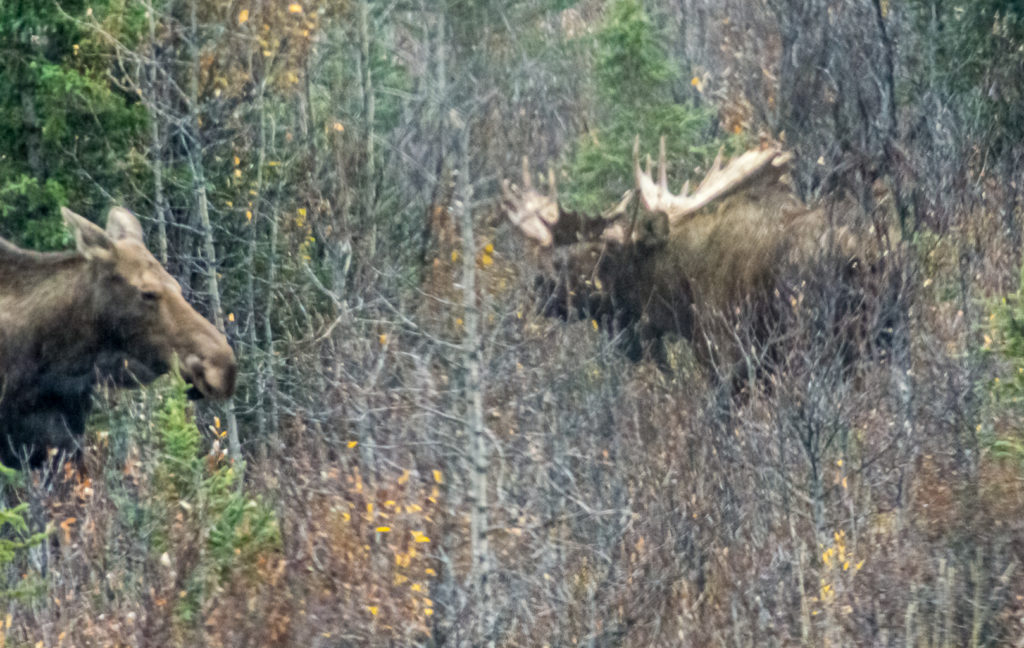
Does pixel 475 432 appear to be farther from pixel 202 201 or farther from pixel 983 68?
pixel 983 68

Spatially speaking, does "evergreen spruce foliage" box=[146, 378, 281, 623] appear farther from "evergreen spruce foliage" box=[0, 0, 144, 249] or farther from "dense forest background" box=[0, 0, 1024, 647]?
"evergreen spruce foliage" box=[0, 0, 144, 249]

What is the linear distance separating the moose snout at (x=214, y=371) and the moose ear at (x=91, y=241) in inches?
31.9

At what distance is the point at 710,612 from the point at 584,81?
49.2 ft

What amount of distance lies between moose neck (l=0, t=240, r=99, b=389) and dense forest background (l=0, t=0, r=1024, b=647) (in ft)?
1.42

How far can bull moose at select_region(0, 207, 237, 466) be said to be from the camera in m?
8.46

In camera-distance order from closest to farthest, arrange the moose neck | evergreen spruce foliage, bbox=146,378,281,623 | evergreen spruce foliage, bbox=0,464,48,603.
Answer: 1. evergreen spruce foliage, bbox=0,464,48,603
2. evergreen spruce foliage, bbox=146,378,281,623
3. the moose neck

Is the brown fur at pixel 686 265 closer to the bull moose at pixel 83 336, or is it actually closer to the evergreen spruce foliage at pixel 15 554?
the bull moose at pixel 83 336

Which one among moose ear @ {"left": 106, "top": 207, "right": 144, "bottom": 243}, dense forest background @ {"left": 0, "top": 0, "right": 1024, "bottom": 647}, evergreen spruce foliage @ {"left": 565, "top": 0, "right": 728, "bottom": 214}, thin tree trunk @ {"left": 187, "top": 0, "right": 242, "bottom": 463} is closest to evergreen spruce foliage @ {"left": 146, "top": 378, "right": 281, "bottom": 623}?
dense forest background @ {"left": 0, "top": 0, "right": 1024, "bottom": 647}

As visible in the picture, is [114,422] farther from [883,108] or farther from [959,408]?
[883,108]

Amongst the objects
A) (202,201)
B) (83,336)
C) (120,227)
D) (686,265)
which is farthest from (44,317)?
(686,265)

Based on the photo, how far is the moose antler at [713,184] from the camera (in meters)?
10.3

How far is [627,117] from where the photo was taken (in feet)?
47.6

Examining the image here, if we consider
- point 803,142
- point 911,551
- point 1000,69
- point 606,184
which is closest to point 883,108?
point 803,142

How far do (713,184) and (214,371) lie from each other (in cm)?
425
